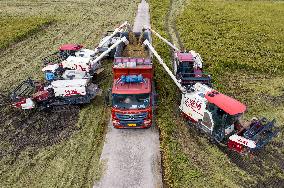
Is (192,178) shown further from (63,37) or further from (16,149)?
(63,37)

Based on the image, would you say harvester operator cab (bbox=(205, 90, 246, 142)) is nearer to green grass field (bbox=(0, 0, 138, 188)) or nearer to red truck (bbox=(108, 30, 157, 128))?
red truck (bbox=(108, 30, 157, 128))

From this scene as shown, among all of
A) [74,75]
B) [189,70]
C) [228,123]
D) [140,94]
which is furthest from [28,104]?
[228,123]

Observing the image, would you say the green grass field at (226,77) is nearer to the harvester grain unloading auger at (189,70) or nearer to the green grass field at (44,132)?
the harvester grain unloading auger at (189,70)

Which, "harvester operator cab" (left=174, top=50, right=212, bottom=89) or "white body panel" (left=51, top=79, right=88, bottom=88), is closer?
"white body panel" (left=51, top=79, right=88, bottom=88)

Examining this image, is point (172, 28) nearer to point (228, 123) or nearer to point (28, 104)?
point (28, 104)

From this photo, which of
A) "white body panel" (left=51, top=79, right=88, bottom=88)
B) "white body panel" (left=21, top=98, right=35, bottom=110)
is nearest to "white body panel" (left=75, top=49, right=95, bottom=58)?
"white body panel" (left=51, top=79, right=88, bottom=88)

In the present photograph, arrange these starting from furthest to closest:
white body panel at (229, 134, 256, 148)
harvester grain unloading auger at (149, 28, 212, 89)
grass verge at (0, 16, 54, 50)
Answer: grass verge at (0, 16, 54, 50), harvester grain unloading auger at (149, 28, 212, 89), white body panel at (229, 134, 256, 148)

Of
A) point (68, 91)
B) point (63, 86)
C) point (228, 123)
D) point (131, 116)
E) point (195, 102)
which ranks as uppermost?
point (63, 86)
